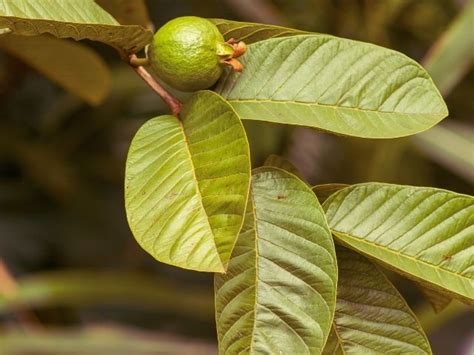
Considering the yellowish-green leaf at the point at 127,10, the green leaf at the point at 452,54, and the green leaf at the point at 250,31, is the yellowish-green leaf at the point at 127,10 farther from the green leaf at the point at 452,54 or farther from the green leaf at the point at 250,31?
the green leaf at the point at 452,54

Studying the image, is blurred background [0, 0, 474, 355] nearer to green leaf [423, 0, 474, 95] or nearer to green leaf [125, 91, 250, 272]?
green leaf [423, 0, 474, 95]

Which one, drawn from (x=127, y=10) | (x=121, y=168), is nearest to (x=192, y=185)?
(x=127, y=10)

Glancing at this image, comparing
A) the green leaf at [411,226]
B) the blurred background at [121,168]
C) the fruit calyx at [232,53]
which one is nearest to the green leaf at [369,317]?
the green leaf at [411,226]

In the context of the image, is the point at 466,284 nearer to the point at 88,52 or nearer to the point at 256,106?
the point at 256,106

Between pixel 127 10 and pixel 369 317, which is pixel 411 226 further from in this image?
pixel 127 10

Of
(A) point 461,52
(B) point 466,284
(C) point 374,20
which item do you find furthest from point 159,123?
(C) point 374,20

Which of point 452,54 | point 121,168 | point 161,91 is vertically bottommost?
point 121,168

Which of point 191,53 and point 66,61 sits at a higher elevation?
point 191,53
